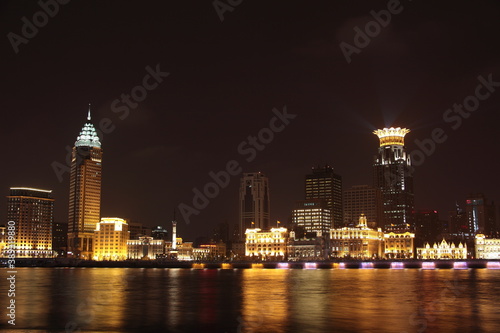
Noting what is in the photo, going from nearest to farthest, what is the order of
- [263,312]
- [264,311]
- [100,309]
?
[263,312] < [264,311] < [100,309]

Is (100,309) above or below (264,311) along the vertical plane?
above

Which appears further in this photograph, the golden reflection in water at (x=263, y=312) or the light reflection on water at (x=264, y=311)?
the light reflection on water at (x=264, y=311)

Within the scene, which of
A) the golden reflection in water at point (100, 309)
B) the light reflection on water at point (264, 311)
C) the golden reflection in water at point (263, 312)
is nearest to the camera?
the golden reflection in water at point (263, 312)

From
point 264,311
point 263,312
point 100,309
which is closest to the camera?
point 263,312

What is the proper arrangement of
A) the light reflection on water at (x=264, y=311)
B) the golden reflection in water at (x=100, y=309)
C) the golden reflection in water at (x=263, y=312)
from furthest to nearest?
the golden reflection in water at (x=100, y=309)
the light reflection on water at (x=264, y=311)
the golden reflection in water at (x=263, y=312)

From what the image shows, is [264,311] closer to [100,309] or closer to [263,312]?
[263,312]

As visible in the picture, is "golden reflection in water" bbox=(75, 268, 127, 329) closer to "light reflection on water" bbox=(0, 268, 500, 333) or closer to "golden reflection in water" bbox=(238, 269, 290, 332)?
"light reflection on water" bbox=(0, 268, 500, 333)

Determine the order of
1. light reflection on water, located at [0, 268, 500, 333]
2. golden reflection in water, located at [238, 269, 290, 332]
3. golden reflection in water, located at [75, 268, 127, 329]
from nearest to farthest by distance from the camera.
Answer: golden reflection in water, located at [238, 269, 290, 332] < light reflection on water, located at [0, 268, 500, 333] < golden reflection in water, located at [75, 268, 127, 329]

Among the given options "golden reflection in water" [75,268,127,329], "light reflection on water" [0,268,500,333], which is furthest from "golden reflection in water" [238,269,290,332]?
"golden reflection in water" [75,268,127,329]

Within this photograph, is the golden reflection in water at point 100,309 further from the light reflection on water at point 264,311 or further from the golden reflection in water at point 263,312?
the golden reflection in water at point 263,312

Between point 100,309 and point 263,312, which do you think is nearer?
point 263,312

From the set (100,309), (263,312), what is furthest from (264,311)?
(100,309)

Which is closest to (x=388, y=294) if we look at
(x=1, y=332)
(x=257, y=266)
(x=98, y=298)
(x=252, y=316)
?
(x=252, y=316)

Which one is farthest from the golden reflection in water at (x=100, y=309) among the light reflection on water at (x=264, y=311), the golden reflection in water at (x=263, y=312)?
the golden reflection in water at (x=263, y=312)
